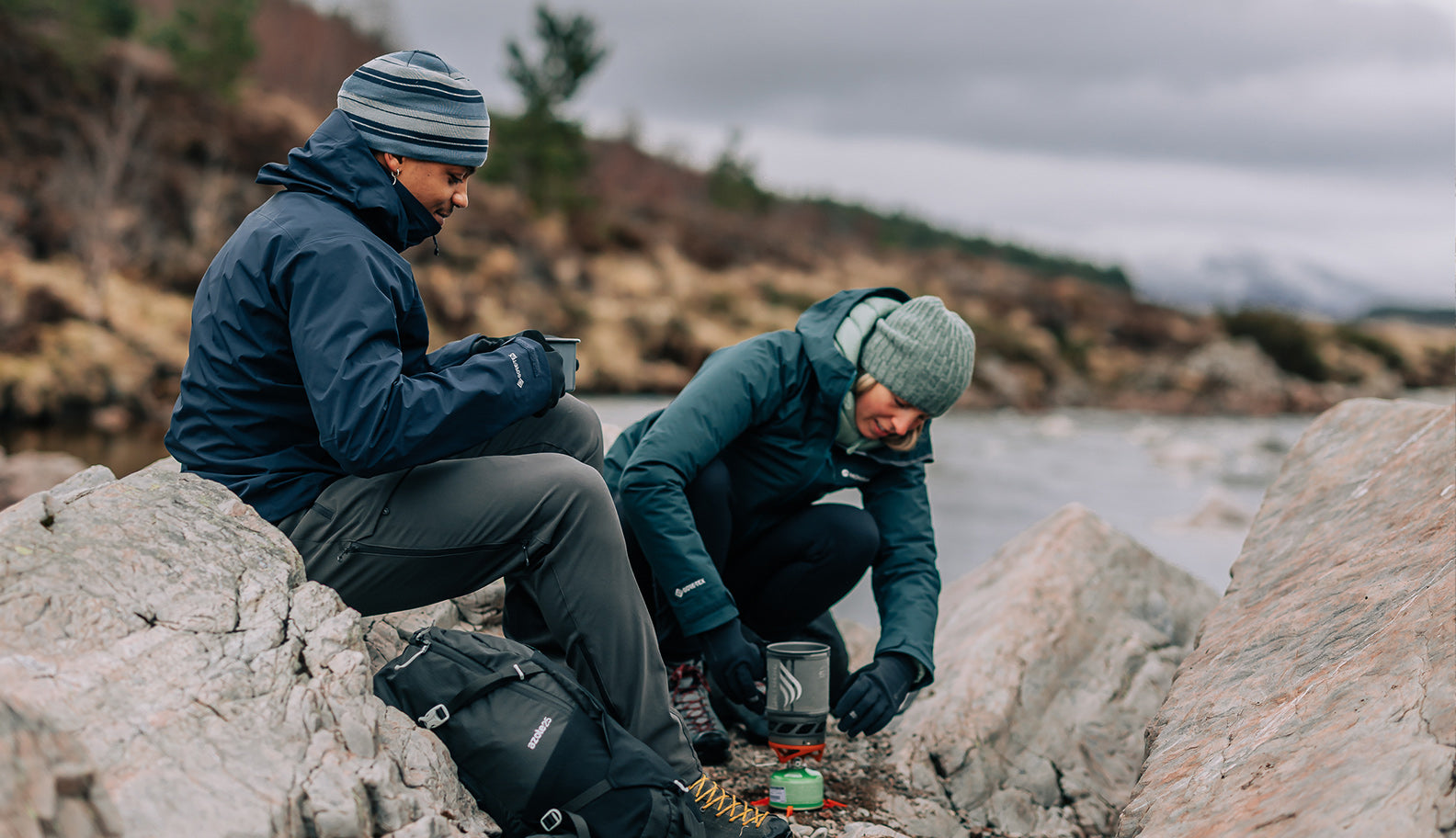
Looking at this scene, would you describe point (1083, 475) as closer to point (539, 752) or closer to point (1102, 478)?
point (1102, 478)

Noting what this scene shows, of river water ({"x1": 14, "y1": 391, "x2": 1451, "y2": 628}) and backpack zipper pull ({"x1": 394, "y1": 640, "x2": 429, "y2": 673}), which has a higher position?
backpack zipper pull ({"x1": 394, "y1": 640, "x2": 429, "y2": 673})

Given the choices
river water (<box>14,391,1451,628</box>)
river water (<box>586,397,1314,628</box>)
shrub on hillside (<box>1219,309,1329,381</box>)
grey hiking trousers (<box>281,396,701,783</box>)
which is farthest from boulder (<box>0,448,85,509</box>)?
shrub on hillside (<box>1219,309,1329,381</box>)

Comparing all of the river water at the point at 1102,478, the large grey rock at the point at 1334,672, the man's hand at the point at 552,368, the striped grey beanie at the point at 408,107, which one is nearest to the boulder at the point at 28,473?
the river water at the point at 1102,478

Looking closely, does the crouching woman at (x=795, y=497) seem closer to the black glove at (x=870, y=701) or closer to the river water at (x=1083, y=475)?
the black glove at (x=870, y=701)

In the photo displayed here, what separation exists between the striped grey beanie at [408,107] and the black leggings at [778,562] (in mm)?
1143

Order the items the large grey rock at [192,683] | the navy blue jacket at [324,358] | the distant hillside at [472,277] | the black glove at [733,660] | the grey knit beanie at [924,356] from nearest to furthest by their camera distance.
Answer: the large grey rock at [192,683]
the navy blue jacket at [324,358]
the black glove at [733,660]
the grey knit beanie at [924,356]
the distant hillside at [472,277]

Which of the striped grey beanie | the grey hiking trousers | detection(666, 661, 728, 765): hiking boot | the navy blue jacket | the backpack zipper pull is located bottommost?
detection(666, 661, 728, 765): hiking boot

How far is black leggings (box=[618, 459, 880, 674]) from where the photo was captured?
2943mm

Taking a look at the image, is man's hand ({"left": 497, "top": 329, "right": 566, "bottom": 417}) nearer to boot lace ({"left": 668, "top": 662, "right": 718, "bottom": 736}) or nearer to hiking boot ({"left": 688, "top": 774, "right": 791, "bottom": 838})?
hiking boot ({"left": 688, "top": 774, "right": 791, "bottom": 838})

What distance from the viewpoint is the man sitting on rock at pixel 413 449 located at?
82.7 inches

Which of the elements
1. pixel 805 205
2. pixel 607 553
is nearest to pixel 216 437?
pixel 607 553

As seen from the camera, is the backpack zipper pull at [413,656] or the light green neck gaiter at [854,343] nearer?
the backpack zipper pull at [413,656]

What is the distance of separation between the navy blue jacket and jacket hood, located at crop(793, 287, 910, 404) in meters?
0.99

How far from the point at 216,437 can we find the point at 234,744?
745 millimetres
